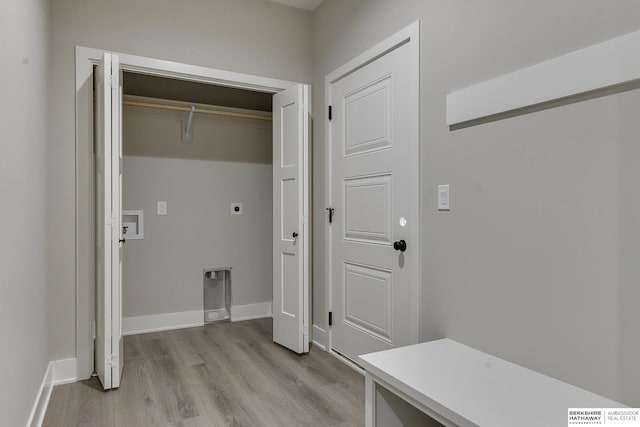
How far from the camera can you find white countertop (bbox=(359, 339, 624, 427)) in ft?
4.16

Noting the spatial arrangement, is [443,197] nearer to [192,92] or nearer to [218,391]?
[218,391]

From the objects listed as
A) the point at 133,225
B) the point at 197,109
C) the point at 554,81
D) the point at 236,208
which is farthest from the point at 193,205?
the point at 554,81

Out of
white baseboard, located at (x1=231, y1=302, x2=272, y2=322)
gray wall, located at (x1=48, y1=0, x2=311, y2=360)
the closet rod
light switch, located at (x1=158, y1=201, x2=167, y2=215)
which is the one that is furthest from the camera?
white baseboard, located at (x1=231, y1=302, x2=272, y2=322)

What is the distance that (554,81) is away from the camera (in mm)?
1496

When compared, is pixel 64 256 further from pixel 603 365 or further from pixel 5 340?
pixel 603 365

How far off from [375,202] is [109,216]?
1665mm

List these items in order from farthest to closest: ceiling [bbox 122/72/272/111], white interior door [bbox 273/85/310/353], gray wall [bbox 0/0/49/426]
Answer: ceiling [bbox 122/72/272/111] < white interior door [bbox 273/85/310/353] < gray wall [bbox 0/0/49/426]

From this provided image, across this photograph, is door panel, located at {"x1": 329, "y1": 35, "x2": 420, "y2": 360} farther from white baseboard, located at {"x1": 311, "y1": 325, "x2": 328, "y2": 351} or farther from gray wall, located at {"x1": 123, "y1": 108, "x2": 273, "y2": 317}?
gray wall, located at {"x1": 123, "y1": 108, "x2": 273, "y2": 317}

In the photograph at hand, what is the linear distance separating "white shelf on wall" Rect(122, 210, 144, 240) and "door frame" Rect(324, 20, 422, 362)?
1815mm

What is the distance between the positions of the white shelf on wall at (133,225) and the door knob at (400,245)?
2.49 m

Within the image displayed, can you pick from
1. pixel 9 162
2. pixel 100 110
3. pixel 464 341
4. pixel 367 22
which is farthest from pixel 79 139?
pixel 464 341

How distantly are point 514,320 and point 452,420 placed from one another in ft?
1.89

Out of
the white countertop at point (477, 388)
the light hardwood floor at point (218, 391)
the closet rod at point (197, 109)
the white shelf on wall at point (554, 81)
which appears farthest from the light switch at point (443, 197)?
the closet rod at point (197, 109)

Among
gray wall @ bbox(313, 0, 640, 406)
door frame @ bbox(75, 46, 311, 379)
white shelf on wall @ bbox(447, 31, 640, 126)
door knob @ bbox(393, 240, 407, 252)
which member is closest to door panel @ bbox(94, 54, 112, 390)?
door frame @ bbox(75, 46, 311, 379)
